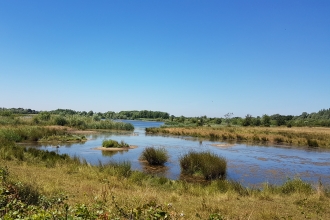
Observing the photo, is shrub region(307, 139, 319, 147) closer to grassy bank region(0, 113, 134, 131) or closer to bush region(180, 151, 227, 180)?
bush region(180, 151, 227, 180)

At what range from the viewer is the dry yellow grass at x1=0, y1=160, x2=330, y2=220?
21.5 feet

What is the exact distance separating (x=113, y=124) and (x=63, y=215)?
61000 mm

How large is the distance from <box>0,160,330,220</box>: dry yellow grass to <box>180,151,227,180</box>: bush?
4349mm

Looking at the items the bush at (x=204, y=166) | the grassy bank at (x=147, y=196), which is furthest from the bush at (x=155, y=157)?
the grassy bank at (x=147, y=196)

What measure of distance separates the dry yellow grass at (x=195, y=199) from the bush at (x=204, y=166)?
435 cm

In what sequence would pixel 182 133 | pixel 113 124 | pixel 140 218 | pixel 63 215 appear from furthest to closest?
pixel 113 124 < pixel 182 133 < pixel 140 218 < pixel 63 215

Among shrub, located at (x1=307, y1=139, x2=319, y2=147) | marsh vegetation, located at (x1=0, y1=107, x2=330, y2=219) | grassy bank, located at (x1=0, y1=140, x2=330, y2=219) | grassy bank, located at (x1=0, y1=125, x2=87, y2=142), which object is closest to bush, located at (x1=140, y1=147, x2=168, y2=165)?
marsh vegetation, located at (x1=0, y1=107, x2=330, y2=219)

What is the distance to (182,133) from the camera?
51.2 meters

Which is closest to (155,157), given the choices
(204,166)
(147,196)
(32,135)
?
(204,166)

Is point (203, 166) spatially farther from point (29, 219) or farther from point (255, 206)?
point (29, 219)

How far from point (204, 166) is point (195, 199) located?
6859 millimetres

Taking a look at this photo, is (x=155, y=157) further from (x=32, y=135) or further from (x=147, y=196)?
(x=32, y=135)

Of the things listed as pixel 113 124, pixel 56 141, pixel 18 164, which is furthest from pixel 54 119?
pixel 18 164

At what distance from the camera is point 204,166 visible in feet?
49.5
